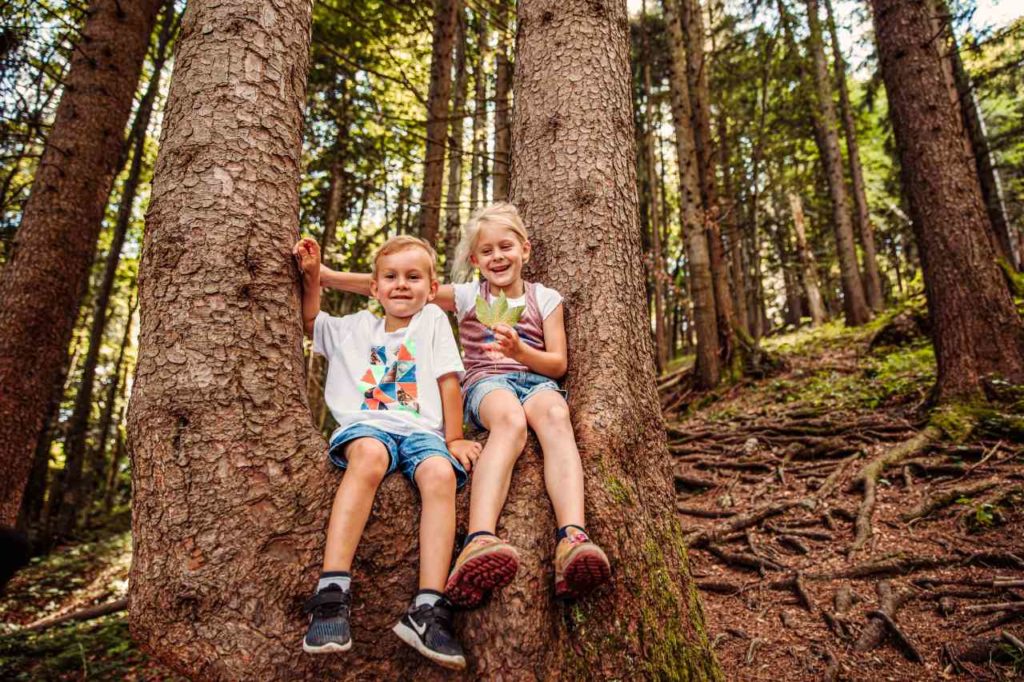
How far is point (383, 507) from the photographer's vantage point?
7.23 feet

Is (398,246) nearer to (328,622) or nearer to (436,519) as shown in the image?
(436,519)

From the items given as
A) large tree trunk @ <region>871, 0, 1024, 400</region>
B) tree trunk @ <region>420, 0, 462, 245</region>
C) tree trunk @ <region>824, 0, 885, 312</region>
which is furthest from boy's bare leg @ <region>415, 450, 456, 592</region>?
tree trunk @ <region>824, 0, 885, 312</region>

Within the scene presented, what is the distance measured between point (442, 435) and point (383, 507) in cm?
56

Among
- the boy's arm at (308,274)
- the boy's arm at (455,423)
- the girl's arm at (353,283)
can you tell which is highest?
the girl's arm at (353,283)

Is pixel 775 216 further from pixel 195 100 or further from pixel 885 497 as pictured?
pixel 195 100

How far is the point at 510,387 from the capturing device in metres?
2.78

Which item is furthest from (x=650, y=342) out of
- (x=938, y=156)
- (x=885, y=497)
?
(x=938, y=156)

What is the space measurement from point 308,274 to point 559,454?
4.47 ft

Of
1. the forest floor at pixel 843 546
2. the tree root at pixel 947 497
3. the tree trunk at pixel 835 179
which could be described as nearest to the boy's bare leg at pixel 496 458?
the forest floor at pixel 843 546

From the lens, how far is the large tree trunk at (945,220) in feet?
17.7

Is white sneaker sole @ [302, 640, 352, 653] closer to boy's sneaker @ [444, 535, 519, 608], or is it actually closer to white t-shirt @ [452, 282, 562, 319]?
boy's sneaker @ [444, 535, 519, 608]

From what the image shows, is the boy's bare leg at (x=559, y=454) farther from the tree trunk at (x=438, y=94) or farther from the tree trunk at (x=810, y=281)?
the tree trunk at (x=810, y=281)

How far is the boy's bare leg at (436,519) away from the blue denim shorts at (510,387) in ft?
1.74

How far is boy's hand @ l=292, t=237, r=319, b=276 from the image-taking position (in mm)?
2408
